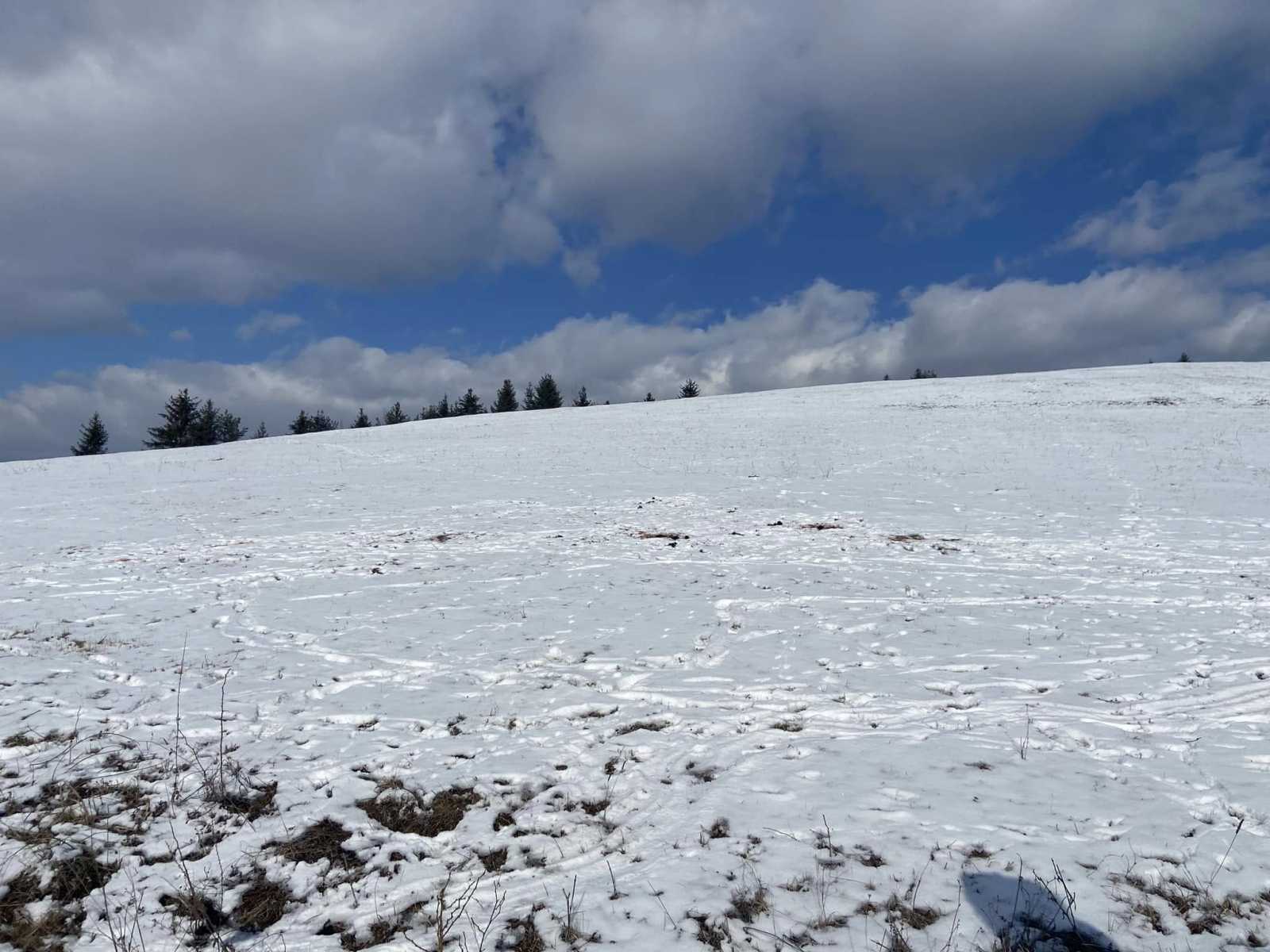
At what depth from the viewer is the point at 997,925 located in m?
4.08


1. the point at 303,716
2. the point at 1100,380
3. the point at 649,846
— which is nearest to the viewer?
the point at 649,846

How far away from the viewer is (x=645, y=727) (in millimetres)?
6863

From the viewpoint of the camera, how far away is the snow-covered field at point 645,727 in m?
4.32

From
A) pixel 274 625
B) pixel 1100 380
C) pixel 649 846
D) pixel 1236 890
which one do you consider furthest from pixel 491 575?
pixel 1100 380

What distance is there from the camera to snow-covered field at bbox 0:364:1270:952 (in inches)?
170

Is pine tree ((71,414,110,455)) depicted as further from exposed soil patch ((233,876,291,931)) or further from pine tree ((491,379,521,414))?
exposed soil patch ((233,876,291,931))

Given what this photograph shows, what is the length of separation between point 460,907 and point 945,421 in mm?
33735

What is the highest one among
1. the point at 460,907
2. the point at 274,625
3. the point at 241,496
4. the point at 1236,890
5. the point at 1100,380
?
the point at 1100,380

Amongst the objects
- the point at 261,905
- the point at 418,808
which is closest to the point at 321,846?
the point at 261,905

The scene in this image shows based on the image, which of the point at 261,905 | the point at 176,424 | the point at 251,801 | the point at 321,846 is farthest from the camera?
the point at 176,424

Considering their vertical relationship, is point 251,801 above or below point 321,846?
above

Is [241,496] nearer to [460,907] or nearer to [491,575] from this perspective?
[491,575]

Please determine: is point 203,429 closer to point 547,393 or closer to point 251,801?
point 547,393

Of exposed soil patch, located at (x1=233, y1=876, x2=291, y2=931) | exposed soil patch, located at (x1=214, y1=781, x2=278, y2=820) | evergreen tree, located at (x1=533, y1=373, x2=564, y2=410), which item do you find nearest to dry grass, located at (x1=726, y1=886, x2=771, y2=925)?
exposed soil patch, located at (x1=233, y1=876, x2=291, y2=931)
